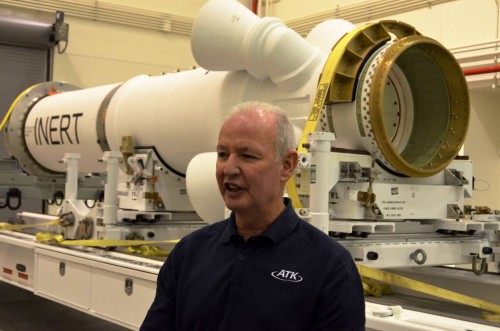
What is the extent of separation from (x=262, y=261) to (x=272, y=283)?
62 mm

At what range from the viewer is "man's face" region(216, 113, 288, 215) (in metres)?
1.68

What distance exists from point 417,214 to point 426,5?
4952 millimetres

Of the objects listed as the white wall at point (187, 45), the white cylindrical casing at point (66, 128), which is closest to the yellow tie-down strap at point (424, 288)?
the white cylindrical casing at point (66, 128)

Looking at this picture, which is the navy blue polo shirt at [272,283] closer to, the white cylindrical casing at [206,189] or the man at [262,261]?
the man at [262,261]

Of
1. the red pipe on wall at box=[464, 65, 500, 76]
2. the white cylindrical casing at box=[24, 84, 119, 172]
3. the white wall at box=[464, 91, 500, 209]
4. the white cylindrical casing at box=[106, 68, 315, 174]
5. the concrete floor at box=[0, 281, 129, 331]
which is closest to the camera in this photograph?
the white cylindrical casing at box=[106, 68, 315, 174]

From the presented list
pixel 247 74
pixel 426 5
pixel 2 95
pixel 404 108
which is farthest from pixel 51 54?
pixel 404 108

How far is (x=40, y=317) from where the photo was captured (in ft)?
20.7

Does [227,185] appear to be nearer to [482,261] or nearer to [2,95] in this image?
[482,261]

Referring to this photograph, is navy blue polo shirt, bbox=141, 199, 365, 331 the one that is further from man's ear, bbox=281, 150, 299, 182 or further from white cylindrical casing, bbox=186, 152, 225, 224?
white cylindrical casing, bbox=186, 152, 225, 224

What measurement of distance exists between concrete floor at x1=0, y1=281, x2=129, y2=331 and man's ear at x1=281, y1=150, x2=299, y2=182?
14.5ft

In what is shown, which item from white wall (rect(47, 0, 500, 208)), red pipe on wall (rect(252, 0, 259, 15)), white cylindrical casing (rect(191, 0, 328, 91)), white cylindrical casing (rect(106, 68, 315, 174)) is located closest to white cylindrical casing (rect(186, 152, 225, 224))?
white cylindrical casing (rect(106, 68, 315, 174))

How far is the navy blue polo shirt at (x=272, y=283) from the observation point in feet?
5.33

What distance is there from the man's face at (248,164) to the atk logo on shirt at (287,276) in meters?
0.16

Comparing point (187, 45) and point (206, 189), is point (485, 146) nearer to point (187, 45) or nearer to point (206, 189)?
point (206, 189)
